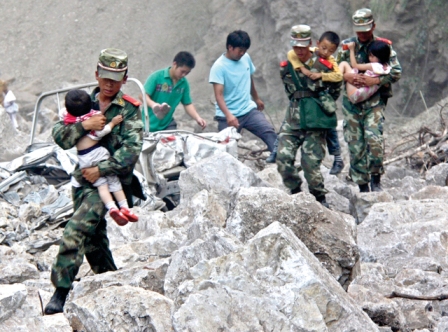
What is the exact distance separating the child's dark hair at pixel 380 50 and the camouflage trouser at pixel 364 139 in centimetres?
42

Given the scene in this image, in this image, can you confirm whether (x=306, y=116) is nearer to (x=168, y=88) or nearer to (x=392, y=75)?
(x=392, y=75)

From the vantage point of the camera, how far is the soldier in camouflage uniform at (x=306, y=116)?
6598 millimetres

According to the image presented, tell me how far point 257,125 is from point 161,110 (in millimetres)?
1375

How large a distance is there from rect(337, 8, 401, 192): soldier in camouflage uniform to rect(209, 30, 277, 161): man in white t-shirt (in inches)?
65.4

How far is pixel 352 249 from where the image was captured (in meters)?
4.48

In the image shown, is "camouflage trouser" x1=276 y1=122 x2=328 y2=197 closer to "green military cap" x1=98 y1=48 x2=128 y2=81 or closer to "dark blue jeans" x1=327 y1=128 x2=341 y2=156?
"dark blue jeans" x1=327 y1=128 x2=341 y2=156

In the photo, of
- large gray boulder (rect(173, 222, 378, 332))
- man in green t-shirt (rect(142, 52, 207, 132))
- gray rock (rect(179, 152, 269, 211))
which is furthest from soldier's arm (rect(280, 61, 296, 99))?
large gray boulder (rect(173, 222, 378, 332))

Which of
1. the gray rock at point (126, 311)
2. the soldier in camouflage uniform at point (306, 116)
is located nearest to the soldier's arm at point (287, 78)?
the soldier in camouflage uniform at point (306, 116)

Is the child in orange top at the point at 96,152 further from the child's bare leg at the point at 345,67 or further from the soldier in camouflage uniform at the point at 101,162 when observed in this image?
the child's bare leg at the point at 345,67

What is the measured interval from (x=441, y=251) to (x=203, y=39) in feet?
47.1

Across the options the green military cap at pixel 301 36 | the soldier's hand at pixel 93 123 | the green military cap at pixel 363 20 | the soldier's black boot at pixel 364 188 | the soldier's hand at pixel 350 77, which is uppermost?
the soldier's hand at pixel 93 123

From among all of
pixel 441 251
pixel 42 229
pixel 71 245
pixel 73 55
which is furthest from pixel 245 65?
pixel 73 55

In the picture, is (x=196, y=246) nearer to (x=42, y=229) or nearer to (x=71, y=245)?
(x=71, y=245)

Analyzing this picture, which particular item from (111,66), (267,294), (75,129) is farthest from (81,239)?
(267,294)
